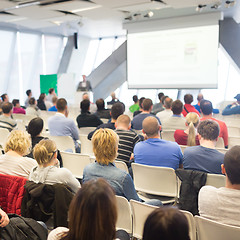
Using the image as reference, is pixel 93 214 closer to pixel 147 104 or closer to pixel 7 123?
pixel 147 104

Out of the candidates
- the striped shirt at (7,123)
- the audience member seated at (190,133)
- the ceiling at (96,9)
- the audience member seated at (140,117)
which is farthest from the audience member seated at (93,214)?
the ceiling at (96,9)

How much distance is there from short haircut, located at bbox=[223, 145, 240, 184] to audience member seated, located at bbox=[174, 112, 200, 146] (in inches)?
69.1

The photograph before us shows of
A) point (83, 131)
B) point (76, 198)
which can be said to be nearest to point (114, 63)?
point (83, 131)

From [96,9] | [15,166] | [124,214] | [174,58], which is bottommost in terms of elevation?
[124,214]

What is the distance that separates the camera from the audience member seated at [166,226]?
1002mm

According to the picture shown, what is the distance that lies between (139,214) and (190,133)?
5.78ft

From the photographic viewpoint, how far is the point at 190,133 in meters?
3.93

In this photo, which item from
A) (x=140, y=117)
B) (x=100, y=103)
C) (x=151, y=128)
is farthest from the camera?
(x=100, y=103)

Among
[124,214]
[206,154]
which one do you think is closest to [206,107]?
[206,154]

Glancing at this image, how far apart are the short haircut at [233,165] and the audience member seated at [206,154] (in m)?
0.87

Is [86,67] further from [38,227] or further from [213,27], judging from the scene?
[38,227]

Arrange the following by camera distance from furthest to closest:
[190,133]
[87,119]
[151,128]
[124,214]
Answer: [87,119]
[190,133]
[151,128]
[124,214]

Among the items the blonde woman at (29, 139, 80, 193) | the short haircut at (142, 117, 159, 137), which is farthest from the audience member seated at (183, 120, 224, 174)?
the blonde woman at (29, 139, 80, 193)

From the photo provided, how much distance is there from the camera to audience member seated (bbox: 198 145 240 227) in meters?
2.04
